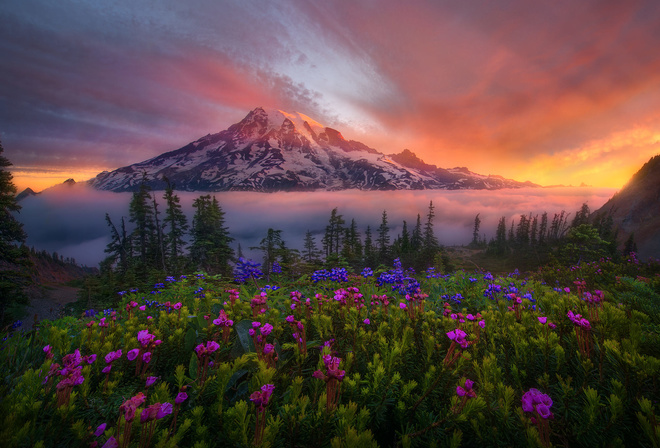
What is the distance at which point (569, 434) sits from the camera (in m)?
1.45

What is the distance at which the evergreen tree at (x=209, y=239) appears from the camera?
32.9 metres

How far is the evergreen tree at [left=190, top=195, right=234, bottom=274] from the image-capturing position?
32906mm

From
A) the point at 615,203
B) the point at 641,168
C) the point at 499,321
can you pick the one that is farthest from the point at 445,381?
the point at 641,168

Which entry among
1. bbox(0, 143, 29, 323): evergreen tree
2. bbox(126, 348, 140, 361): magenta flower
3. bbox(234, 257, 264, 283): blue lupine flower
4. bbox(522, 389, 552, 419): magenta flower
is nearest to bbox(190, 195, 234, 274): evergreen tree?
bbox(0, 143, 29, 323): evergreen tree

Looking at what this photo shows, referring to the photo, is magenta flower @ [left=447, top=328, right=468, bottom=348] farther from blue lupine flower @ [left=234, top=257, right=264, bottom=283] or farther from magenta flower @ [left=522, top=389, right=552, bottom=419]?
blue lupine flower @ [left=234, top=257, right=264, bottom=283]

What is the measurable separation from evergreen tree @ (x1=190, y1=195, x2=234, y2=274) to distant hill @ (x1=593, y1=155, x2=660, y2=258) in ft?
313

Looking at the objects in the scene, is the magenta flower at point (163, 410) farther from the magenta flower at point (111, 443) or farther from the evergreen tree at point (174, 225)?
the evergreen tree at point (174, 225)

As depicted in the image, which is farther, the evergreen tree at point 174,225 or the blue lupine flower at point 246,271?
the evergreen tree at point 174,225

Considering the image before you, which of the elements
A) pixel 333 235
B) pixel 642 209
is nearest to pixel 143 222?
pixel 333 235

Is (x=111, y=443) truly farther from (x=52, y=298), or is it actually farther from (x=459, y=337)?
(x=52, y=298)

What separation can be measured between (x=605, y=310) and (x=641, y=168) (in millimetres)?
143470

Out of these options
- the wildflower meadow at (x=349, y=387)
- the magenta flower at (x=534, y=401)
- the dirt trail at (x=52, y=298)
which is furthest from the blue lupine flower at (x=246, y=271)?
the dirt trail at (x=52, y=298)

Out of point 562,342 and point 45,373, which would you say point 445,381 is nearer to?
point 562,342

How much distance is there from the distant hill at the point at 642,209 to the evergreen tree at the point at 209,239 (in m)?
95.5
